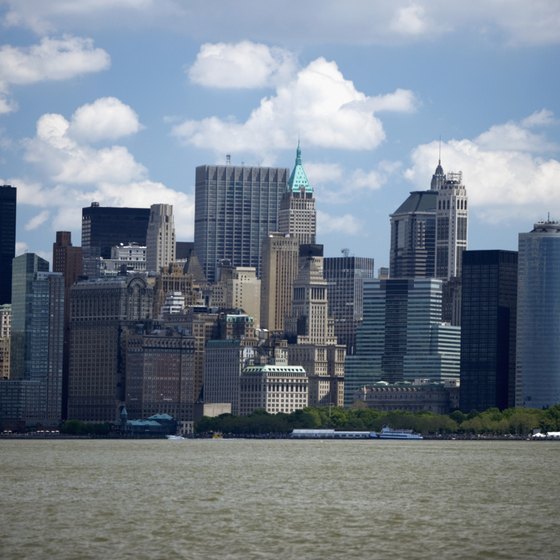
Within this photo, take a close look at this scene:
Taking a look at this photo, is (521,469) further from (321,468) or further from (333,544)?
(333,544)

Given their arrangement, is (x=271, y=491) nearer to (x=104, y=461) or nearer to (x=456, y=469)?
(x=456, y=469)

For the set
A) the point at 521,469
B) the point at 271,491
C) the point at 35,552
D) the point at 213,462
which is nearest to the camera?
the point at 35,552

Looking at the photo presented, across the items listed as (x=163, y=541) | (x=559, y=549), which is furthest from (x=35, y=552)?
(x=559, y=549)

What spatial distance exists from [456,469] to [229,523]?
67178mm

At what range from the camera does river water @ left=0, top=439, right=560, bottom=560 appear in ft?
312

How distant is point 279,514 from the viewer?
112m

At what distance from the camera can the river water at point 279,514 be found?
9512 centimetres

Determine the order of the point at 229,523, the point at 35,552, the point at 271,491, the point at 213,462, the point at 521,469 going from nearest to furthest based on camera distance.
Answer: the point at 35,552 < the point at 229,523 < the point at 271,491 < the point at 521,469 < the point at 213,462

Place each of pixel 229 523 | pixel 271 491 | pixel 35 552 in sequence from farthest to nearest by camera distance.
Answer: pixel 271 491, pixel 229 523, pixel 35 552

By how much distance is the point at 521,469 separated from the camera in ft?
563

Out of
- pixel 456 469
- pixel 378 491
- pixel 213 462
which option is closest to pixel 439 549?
pixel 378 491

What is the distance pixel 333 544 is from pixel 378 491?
3698 centimetres

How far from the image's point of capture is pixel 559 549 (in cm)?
9506

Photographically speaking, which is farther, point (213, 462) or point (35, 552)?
point (213, 462)
